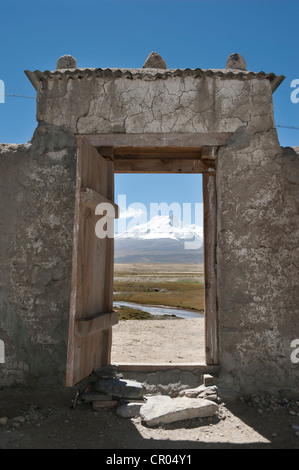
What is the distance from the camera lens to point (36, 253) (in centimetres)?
425

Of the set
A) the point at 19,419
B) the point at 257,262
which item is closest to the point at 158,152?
the point at 257,262

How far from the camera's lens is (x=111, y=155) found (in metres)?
4.40

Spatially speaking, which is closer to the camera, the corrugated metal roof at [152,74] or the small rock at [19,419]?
the small rock at [19,419]

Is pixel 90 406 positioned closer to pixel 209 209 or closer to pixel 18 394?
pixel 18 394

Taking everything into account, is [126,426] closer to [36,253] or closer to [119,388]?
[119,388]

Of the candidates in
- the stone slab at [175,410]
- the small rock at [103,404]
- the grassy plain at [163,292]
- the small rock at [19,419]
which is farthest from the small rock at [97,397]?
the grassy plain at [163,292]

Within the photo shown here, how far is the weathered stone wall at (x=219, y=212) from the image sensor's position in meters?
4.11

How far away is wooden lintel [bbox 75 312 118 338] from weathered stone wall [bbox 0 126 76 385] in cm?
53

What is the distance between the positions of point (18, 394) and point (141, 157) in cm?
315

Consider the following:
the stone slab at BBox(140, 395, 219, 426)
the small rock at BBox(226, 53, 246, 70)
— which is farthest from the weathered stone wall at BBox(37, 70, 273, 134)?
the stone slab at BBox(140, 395, 219, 426)

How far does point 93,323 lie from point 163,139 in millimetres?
2287

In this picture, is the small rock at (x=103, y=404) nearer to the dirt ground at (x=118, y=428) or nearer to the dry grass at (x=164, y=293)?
the dirt ground at (x=118, y=428)
